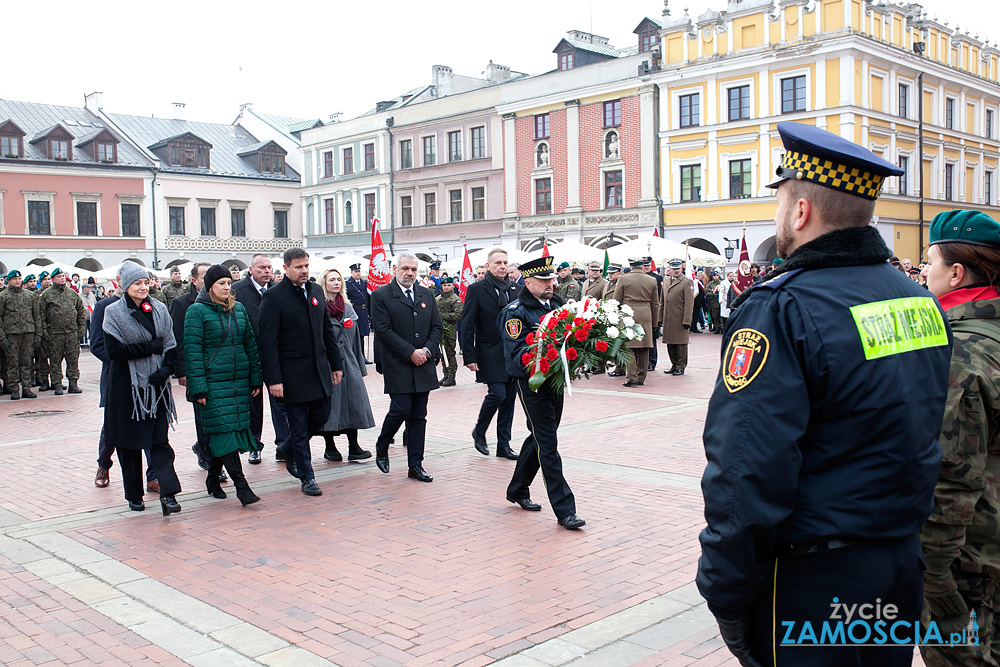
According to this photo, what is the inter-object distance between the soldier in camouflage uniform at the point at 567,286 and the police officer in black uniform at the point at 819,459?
15.9 m

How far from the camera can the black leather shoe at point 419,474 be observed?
25.5 ft

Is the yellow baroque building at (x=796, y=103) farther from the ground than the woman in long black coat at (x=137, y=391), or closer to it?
farther from the ground

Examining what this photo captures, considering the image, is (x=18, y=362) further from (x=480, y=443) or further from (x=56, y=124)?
(x=56, y=124)

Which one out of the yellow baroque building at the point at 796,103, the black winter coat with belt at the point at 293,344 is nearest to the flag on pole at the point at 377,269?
the black winter coat with belt at the point at 293,344

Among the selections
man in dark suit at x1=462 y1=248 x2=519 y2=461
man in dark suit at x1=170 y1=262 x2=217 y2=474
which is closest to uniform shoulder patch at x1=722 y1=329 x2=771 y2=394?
man in dark suit at x1=170 y1=262 x2=217 y2=474

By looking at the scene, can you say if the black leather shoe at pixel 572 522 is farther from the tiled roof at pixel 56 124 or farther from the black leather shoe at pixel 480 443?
the tiled roof at pixel 56 124

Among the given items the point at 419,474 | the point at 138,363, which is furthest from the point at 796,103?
the point at 138,363

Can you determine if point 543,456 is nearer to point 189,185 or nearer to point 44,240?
point 44,240

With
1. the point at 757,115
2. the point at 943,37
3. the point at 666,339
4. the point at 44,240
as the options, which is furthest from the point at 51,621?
the point at 44,240

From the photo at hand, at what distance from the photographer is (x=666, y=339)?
16031 mm

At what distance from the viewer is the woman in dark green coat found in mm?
6965

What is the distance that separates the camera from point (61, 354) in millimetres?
15492

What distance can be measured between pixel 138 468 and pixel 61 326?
965 cm

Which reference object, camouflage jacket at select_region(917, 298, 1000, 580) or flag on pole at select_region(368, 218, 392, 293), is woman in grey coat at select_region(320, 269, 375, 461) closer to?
flag on pole at select_region(368, 218, 392, 293)
